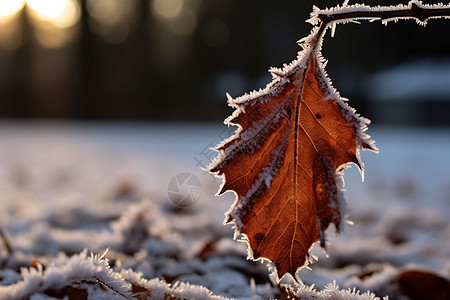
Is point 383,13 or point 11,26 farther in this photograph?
point 11,26

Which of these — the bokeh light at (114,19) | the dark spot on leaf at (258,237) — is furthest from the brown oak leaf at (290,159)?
the bokeh light at (114,19)

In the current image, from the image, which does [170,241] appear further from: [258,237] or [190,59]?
[190,59]

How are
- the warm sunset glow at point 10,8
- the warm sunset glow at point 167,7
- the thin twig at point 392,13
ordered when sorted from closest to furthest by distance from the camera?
the thin twig at point 392,13
the warm sunset glow at point 10,8
the warm sunset glow at point 167,7

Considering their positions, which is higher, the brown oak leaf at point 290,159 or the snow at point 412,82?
the snow at point 412,82

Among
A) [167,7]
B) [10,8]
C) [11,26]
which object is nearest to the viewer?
[10,8]

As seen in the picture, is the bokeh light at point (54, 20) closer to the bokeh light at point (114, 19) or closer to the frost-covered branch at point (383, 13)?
the bokeh light at point (114, 19)

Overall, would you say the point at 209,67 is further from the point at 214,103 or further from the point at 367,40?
the point at 367,40

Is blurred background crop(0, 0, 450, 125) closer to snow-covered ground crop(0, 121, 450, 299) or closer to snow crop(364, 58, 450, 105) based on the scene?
snow crop(364, 58, 450, 105)

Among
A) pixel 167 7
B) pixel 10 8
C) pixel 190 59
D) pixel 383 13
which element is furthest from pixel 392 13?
pixel 167 7
